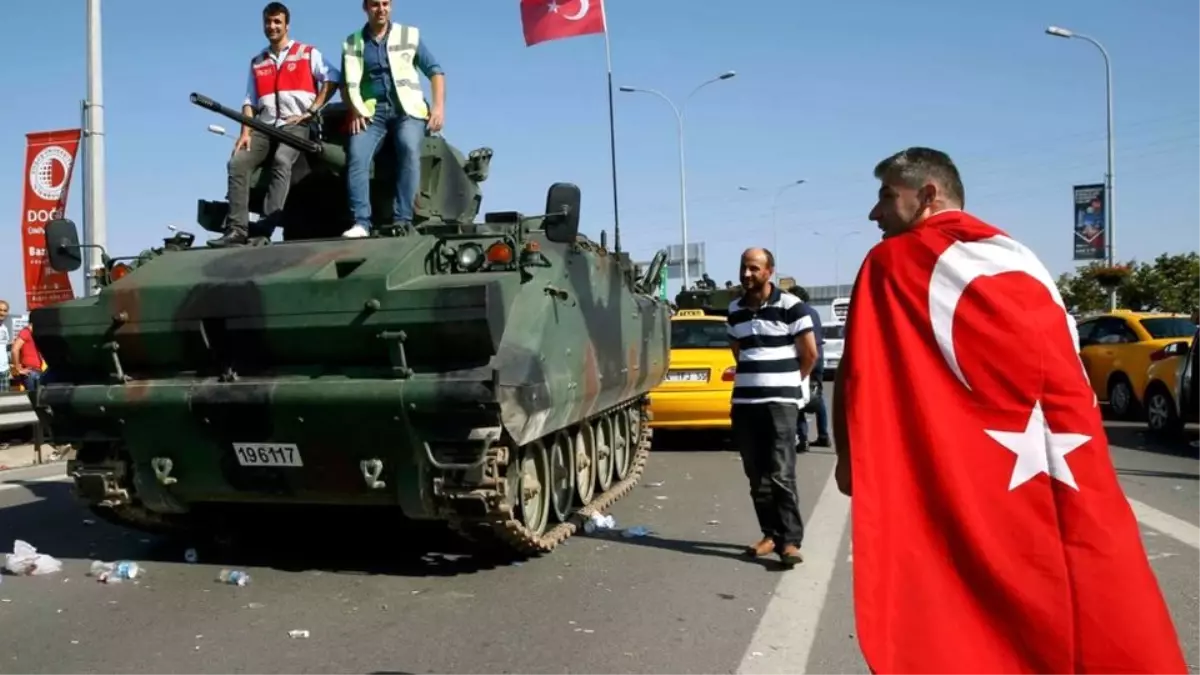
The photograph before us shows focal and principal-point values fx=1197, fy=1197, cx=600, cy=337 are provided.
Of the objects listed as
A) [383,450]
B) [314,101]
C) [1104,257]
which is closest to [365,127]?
[314,101]

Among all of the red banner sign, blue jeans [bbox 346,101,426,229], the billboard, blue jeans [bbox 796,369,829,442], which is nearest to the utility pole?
the red banner sign

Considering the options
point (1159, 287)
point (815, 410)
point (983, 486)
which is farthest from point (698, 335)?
point (1159, 287)

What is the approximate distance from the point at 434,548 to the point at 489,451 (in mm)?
1613

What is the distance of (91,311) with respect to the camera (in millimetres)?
6652

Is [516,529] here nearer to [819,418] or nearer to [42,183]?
[819,418]

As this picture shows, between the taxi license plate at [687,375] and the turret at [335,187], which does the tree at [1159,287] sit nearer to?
the taxi license plate at [687,375]

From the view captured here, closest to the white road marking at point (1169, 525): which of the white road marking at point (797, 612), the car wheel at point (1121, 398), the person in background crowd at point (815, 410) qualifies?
the white road marking at point (797, 612)

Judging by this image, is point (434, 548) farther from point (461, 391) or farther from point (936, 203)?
point (936, 203)

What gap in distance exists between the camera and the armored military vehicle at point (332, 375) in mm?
6012

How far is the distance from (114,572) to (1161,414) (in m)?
11.9

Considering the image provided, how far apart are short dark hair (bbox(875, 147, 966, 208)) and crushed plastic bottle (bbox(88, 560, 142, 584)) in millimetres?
5235

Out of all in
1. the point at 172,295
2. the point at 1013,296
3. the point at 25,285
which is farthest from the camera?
the point at 25,285

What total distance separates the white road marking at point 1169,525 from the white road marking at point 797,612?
74.6 inches

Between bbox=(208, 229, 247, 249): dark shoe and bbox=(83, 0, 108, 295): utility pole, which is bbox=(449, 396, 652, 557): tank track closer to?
bbox=(208, 229, 247, 249): dark shoe
